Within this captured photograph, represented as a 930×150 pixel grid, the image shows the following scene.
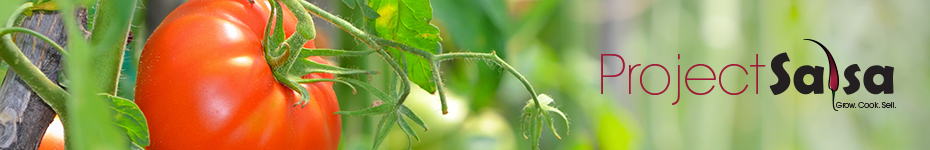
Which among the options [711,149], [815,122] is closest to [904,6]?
[815,122]

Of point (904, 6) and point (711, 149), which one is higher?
point (904, 6)

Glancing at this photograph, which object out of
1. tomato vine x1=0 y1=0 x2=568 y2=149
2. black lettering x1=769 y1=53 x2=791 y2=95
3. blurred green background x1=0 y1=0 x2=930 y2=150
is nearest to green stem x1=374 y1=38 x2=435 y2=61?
tomato vine x1=0 y1=0 x2=568 y2=149

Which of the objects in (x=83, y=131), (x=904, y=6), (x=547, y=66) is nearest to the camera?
(x=83, y=131)

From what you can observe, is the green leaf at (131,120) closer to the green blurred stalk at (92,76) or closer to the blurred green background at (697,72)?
the green blurred stalk at (92,76)

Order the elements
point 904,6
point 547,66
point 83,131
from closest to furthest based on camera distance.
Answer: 1. point 83,131
2. point 547,66
3. point 904,6

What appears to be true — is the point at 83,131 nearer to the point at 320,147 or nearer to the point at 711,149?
the point at 320,147

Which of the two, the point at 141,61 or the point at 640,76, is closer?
the point at 141,61

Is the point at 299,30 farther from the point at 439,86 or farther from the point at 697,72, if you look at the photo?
the point at 697,72

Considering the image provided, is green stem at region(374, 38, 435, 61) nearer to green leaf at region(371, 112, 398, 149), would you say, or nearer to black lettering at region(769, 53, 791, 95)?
green leaf at region(371, 112, 398, 149)

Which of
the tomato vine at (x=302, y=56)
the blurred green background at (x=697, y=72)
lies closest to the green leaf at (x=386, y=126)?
the tomato vine at (x=302, y=56)
